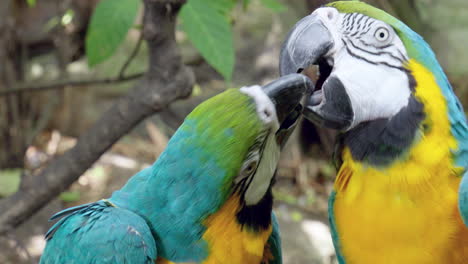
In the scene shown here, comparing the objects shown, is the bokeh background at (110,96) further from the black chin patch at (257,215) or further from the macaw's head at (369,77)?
the black chin patch at (257,215)

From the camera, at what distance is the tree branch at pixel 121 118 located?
2.89m

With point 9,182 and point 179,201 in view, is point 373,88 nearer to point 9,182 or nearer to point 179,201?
point 179,201

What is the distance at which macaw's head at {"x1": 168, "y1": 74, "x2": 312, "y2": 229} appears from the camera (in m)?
1.85

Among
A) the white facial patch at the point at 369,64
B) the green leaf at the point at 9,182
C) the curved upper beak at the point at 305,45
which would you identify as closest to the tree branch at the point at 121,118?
the curved upper beak at the point at 305,45

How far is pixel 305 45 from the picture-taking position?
78.7 inches

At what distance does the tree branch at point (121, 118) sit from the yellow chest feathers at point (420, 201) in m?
1.28

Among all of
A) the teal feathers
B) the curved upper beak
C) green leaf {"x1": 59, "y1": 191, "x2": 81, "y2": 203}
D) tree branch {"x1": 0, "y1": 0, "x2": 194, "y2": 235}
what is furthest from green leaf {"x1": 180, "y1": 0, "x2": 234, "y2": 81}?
green leaf {"x1": 59, "y1": 191, "x2": 81, "y2": 203}

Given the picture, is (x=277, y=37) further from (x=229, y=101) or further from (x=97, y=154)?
(x=229, y=101)

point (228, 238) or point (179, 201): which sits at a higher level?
point (179, 201)

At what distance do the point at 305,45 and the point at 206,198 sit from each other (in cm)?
65

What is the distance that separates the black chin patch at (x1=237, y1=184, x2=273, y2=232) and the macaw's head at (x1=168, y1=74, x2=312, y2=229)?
0.07 meters

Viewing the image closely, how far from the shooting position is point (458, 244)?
1.91 meters

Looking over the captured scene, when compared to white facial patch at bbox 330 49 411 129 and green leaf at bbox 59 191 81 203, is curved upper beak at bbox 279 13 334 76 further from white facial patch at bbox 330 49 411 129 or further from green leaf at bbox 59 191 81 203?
green leaf at bbox 59 191 81 203

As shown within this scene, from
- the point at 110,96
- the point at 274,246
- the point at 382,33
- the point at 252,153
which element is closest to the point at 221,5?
the point at 382,33
